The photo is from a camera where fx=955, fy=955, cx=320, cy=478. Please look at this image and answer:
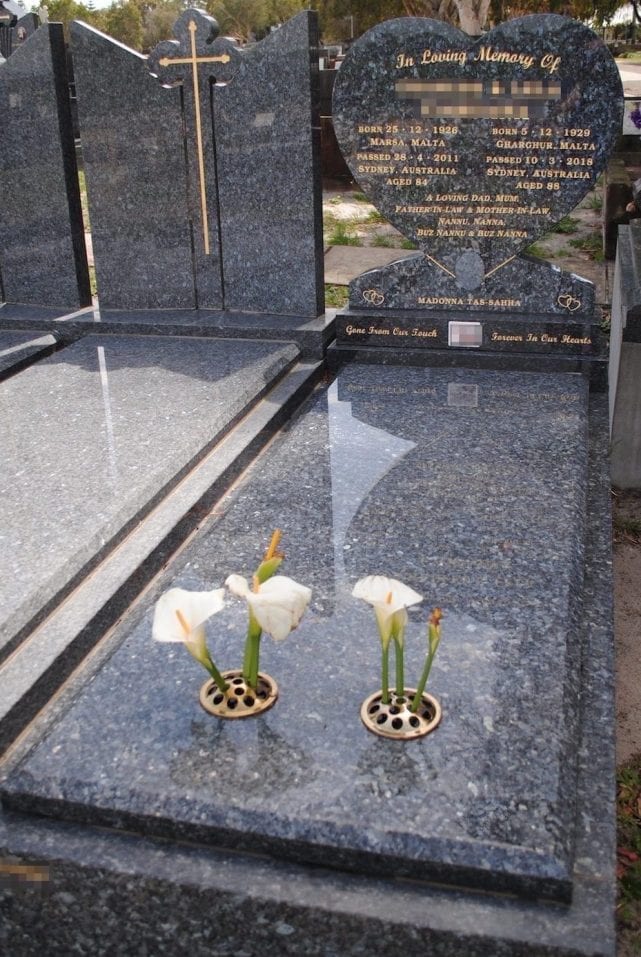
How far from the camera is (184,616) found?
179 cm

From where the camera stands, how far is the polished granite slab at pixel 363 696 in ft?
5.68

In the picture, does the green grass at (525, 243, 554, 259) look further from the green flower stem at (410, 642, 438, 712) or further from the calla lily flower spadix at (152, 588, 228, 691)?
the calla lily flower spadix at (152, 588, 228, 691)

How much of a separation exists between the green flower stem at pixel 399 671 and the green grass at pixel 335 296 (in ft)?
14.3

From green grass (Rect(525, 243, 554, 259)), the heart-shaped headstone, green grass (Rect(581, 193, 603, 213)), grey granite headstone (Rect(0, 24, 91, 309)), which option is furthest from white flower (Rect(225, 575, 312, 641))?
green grass (Rect(581, 193, 603, 213))

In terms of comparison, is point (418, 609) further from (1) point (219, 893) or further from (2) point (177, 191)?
(2) point (177, 191)

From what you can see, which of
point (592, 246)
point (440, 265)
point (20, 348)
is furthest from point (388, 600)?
point (592, 246)

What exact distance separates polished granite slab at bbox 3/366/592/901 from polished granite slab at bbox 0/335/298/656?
0.75 feet

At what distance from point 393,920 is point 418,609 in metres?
0.89

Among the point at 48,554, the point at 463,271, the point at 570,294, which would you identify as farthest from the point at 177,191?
the point at 48,554

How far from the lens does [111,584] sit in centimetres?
259

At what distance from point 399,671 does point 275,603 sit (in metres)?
0.34

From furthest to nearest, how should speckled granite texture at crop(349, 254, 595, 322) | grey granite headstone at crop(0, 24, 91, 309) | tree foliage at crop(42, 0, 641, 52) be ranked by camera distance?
tree foliage at crop(42, 0, 641, 52) < grey granite headstone at crop(0, 24, 91, 309) < speckled granite texture at crop(349, 254, 595, 322)

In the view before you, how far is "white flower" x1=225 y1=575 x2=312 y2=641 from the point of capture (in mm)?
1756

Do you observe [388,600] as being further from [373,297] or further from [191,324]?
[191,324]
